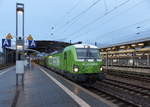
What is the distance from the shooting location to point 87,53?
1356cm

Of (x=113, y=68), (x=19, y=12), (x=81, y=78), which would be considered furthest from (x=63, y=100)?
(x=113, y=68)

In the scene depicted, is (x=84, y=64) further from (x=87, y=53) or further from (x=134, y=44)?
(x=134, y=44)

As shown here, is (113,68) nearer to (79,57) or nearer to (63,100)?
(79,57)

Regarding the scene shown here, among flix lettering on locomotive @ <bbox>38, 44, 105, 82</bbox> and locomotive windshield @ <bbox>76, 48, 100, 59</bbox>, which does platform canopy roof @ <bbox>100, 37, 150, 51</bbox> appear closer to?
locomotive windshield @ <bbox>76, 48, 100, 59</bbox>

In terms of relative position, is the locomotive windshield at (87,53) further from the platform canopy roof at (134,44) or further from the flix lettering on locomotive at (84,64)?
the platform canopy roof at (134,44)

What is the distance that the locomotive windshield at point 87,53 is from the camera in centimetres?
1329

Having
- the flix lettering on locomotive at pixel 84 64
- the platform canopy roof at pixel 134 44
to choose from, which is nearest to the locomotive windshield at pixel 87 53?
the flix lettering on locomotive at pixel 84 64

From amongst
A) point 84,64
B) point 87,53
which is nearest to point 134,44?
point 87,53

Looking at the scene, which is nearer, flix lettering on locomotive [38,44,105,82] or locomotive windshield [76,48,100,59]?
flix lettering on locomotive [38,44,105,82]

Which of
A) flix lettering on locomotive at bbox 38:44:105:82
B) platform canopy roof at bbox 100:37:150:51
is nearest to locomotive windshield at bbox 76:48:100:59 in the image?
flix lettering on locomotive at bbox 38:44:105:82

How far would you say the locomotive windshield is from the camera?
13.3 meters

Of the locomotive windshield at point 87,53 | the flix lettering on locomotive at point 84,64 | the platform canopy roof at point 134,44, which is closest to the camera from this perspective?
the flix lettering on locomotive at point 84,64

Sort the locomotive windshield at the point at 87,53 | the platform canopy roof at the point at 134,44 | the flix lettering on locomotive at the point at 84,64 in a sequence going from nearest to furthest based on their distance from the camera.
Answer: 1. the flix lettering on locomotive at the point at 84,64
2. the locomotive windshield at the point at 87,53
3. the platform canopy roof at the point at 134,44

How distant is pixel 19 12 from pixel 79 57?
422 centimetres
